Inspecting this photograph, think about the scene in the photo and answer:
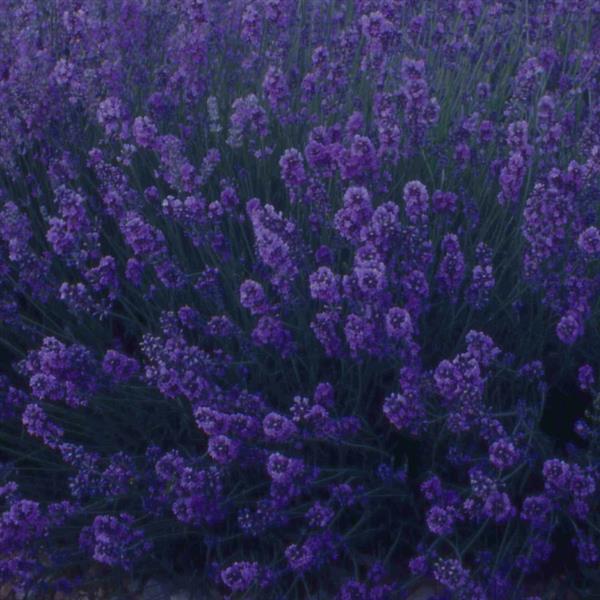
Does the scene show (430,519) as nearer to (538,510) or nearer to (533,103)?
(538,510)

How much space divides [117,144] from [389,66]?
110 centimetres

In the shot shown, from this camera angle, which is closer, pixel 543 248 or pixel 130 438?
pixel 543 248

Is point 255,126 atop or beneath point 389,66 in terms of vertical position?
beneath

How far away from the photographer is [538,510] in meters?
2.26

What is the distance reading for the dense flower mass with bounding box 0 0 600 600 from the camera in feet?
7.49

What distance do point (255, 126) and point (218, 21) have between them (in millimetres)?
1543

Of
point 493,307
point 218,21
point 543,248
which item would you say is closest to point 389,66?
point 218,21

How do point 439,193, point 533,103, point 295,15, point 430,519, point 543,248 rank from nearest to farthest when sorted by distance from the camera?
point 430,519, point 543,248, point 439,193, point 533,103, point 295,15

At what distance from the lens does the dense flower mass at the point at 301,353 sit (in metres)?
2.28

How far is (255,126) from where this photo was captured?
9.72ft

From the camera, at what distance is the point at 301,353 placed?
2.77 metres

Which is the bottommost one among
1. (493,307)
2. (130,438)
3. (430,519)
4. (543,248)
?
(130,438)

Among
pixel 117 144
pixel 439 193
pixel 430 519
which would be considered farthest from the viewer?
pixel 117 144

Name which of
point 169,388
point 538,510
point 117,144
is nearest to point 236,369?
point 169,388
